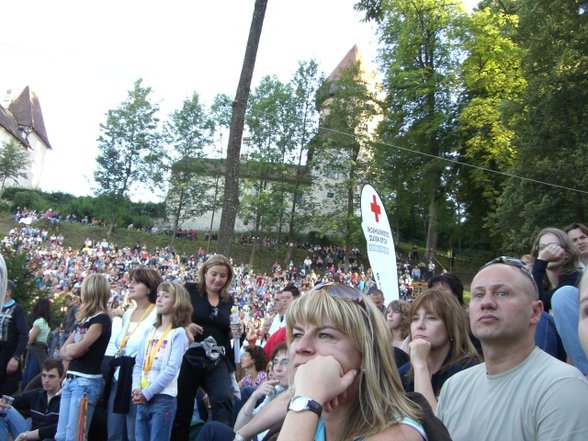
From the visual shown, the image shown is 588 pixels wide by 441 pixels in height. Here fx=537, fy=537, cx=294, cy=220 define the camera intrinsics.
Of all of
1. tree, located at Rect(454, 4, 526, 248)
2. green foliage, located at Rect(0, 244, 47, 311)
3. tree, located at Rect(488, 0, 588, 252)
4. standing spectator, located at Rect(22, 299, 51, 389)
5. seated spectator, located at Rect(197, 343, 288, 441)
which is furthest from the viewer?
tree, located at Rect(454, 4, 526, 248)

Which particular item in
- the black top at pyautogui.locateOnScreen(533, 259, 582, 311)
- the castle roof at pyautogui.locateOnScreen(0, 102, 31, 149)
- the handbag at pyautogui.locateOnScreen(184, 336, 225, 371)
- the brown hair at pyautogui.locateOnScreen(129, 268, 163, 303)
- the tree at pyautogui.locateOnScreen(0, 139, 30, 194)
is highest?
the castle roof at pyautogui.locateOnScreen(0, 102, 31, 149)

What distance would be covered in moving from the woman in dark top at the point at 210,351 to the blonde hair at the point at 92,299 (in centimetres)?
88

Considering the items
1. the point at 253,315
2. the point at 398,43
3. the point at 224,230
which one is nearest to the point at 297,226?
the point at 398,43

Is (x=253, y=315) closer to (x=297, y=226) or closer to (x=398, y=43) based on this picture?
(x=398, y=43)

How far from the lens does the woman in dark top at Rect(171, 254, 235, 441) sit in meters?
4.51

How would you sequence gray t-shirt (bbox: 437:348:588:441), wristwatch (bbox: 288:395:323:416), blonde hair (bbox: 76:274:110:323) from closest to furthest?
wristwatch (bbox: 288:395:323:416) → gray t-shirt (bbox: 437:348:588:441) → blonde hair (bbox: 76:274:110:323)

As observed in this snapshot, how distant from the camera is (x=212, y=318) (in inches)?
189

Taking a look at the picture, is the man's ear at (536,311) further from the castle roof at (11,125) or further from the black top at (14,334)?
the castle roof at (11,125)

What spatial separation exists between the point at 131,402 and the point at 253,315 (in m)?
14.8

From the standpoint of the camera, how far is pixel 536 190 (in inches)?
822

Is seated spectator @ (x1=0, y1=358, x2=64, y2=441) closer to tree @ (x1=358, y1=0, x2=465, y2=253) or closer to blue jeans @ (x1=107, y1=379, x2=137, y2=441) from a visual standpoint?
blue jeans @ (x1=107, y1=379, x2=137, y2=441)

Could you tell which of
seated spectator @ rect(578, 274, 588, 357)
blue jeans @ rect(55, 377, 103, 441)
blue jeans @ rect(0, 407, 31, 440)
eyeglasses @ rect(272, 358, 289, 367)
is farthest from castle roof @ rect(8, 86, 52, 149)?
seated spectator @ rect(578, 274, 588, 357)

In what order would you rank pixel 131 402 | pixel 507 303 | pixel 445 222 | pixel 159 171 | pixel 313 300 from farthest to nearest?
1. pixel 159 171
2. pixel 445 222
3. pixel 131 402
4. pixel 507 303
5. pixel 313 300

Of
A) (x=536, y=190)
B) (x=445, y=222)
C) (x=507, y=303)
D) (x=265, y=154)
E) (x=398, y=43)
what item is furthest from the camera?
(x=265, y=154)
